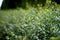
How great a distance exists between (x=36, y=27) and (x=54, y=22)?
0.64m

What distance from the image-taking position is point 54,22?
26.8 ft

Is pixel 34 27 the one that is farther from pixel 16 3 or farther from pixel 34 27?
pixel 16 3

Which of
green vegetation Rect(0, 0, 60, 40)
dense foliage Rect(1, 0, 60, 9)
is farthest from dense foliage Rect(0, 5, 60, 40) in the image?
dense foliage Rect(1, 0, 60, 9)

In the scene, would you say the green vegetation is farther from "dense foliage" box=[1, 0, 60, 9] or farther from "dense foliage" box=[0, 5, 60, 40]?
"dense foliage" box=[1, 0, 60, 9]

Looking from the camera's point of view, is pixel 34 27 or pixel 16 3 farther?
pixel 16 3

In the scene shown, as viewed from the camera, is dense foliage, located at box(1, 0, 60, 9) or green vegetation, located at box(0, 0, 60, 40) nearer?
green vegetation, located at box(0, 0, 60, 40)

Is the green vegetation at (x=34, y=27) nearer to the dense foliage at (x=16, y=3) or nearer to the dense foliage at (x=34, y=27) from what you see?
the dense foliage at (x=34, y=27)

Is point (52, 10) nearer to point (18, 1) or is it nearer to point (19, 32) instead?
point (19, 32)

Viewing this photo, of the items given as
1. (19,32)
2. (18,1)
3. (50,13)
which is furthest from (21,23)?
(18,1)

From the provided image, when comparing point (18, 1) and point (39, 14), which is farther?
point (18, 1)

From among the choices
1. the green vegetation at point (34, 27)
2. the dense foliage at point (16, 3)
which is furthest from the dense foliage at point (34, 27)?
the dense foliage at point (16, 3)

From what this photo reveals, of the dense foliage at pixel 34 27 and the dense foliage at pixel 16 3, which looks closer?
the dense foliage at pixel 34 27

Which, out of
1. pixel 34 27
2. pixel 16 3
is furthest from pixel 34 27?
pixel 16 3

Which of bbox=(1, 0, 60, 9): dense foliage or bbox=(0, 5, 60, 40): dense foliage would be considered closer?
bbox=(0, 5, 60, 40): dense foliage
